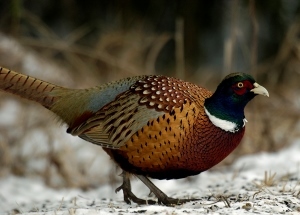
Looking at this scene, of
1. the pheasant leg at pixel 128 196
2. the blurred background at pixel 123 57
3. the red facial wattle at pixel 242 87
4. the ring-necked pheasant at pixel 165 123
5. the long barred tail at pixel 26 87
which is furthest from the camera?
the blurred background at pixel 123 57

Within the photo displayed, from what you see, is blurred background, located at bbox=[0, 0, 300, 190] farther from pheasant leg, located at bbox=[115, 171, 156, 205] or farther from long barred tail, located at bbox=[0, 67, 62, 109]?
pheasant leg, located at bbox=[115, 171, 156, 205]

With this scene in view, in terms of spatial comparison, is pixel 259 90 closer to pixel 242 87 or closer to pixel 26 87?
pixel 242 87

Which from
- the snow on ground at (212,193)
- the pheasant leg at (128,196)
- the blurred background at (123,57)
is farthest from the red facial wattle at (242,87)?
the blurred background at (123,57)

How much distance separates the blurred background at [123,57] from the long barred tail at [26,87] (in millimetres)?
1122

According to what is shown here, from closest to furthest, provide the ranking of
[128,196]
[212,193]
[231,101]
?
[231,101] → [128,196] → [212,193]

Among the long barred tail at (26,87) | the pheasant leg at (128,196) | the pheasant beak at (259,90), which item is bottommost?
the pheasant leg at (128,196)

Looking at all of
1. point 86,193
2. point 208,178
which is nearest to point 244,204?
point 208,178

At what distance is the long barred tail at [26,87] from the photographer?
4.61 meters

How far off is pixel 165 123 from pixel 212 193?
880 millimetres

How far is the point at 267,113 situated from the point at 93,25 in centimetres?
239

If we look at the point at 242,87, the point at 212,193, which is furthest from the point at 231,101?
the point at 212,193

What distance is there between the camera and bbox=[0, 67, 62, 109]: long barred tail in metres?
4.61

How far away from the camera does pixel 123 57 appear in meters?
7.64

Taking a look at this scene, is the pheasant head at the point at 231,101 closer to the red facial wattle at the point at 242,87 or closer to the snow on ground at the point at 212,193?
the red facial wattle at the point at 242,87
